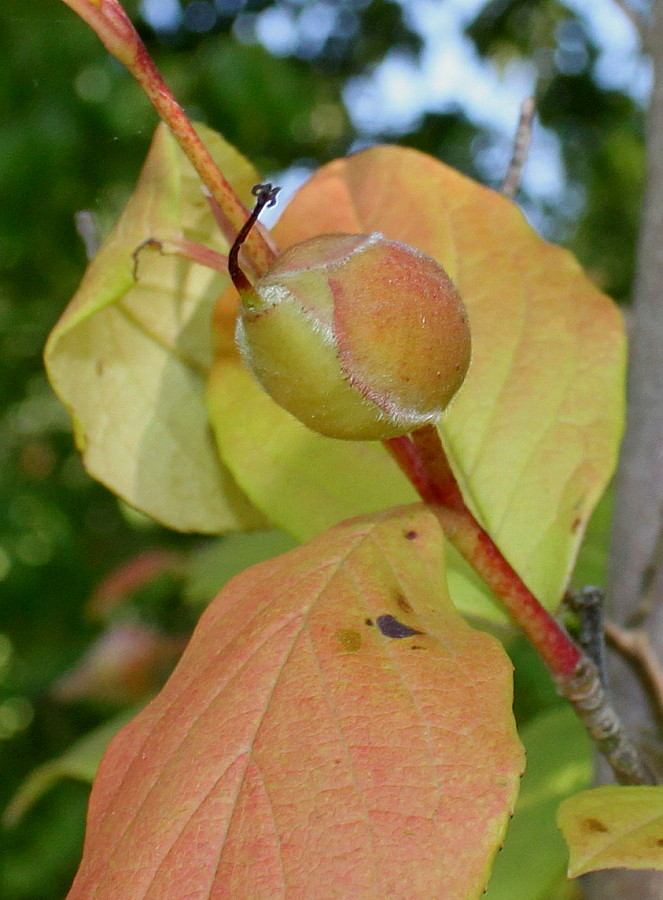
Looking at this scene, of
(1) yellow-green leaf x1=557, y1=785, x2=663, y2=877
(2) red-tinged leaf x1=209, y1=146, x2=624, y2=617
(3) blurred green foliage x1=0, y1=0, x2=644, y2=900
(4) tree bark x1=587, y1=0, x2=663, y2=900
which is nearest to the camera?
(1) yellow-green leaf x1=557, y1=785, x2=663, y2=877

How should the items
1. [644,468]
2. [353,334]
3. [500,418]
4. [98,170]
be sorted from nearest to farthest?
[353,334] → [500,418] → [644,468] → [98,170]

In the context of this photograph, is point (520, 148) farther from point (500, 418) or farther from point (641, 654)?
point (641, 654)

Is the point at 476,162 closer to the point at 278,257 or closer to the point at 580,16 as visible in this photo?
the point at 580,16

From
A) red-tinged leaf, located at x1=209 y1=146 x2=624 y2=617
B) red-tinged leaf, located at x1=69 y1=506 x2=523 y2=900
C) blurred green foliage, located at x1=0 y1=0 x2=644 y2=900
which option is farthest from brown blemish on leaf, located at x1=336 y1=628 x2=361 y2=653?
blurred green foliage, located at x1=0 y1=0 x2=644 y2=900

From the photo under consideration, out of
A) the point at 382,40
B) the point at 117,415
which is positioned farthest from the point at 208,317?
the point at 382,40

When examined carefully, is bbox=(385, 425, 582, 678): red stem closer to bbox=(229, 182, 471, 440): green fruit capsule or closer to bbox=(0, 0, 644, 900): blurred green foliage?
bbox=(229, 182, 471, 440): green fruit capsule

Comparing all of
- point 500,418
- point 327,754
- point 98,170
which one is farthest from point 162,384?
point 98,170

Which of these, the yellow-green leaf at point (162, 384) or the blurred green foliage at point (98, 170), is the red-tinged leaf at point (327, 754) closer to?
the yellow-green leaf at point (162, 384)
